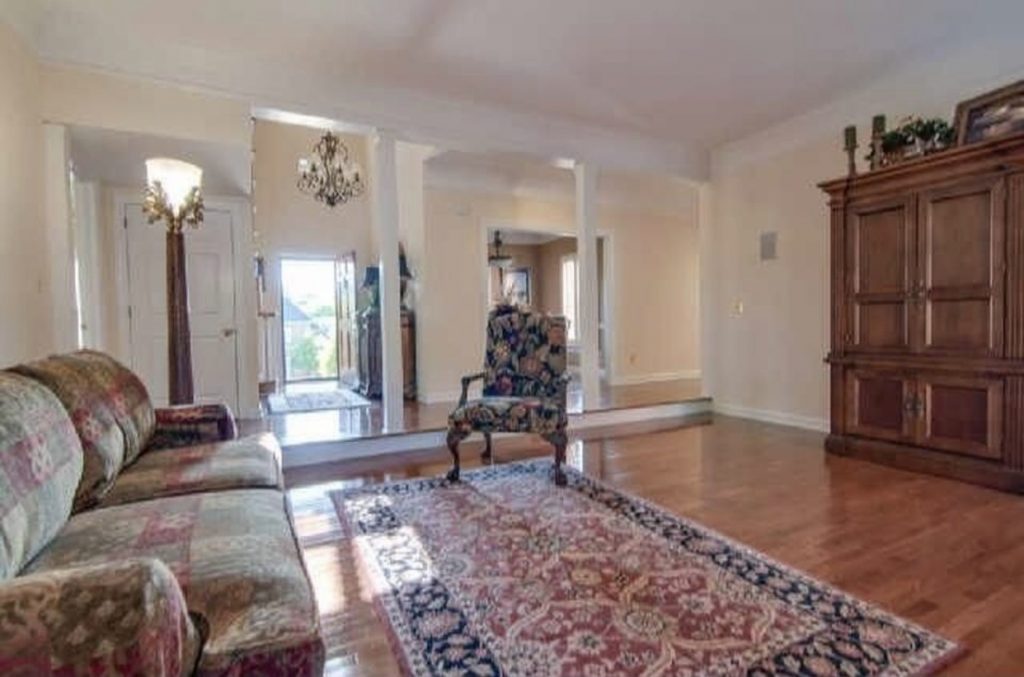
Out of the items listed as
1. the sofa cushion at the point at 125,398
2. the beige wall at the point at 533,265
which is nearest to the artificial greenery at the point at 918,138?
the sofa cushion at the point at 125,398

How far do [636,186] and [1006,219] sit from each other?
4.17 meters

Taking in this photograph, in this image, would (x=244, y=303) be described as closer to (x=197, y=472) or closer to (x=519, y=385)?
(x=519, y=385)

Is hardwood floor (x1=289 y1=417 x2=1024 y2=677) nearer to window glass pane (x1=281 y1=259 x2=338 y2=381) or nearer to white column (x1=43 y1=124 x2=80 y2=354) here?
white column (x1=43 y1=124 x2=80 y2=354)

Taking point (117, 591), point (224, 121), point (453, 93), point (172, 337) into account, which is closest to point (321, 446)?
point (172, 337)

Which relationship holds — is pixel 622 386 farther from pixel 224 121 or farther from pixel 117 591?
pixel 117 591

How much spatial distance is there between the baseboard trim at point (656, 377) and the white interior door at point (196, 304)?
4.88 meters

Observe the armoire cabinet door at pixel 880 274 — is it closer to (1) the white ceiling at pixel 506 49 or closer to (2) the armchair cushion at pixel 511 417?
(1) the white ceiling at pixel 506 49

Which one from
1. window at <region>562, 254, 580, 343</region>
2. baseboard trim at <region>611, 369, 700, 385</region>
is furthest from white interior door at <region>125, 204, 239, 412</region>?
window at <region>562, 254, 580, 343</region>

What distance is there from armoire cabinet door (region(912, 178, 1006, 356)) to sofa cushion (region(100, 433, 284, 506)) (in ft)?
12.6

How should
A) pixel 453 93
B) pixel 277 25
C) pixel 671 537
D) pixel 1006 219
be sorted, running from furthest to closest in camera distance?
pixel 453 93 < pixel 277 25 < pixel 1006 219 < pixel 671 537

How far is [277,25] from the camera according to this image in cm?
333

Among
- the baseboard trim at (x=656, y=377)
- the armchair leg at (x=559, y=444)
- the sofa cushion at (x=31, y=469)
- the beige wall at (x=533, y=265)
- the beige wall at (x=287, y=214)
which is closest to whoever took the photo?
the sofa cushion at (x=31, y=469)

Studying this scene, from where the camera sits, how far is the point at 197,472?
6.47 ft

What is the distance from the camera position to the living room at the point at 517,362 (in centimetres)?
159
